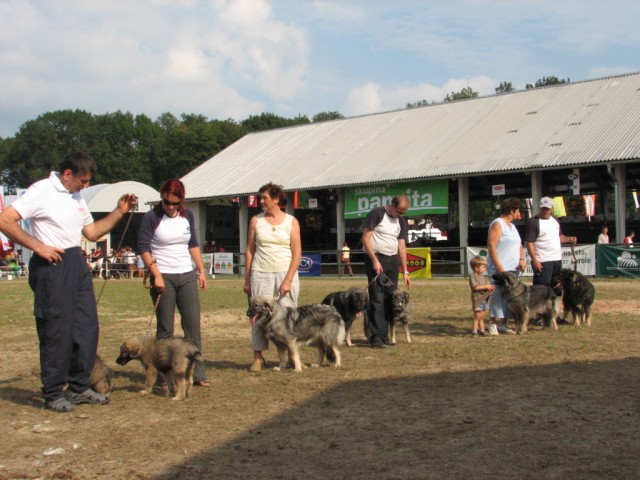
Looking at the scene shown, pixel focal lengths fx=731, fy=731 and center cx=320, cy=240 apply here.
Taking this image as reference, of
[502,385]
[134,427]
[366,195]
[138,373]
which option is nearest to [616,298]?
[502,385]

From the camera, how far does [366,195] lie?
33688 millimetres

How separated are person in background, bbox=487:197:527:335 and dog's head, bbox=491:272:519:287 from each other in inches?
3.6

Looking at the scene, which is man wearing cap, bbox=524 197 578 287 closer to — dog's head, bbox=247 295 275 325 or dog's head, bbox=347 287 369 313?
dog's head, bbox=347 287 369 313

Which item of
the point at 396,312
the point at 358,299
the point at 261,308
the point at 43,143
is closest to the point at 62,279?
the point at 261,308

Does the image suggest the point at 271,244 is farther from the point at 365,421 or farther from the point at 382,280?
the point at 365,421

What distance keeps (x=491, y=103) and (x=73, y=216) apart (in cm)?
3214

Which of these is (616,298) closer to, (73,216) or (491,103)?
(73,216)

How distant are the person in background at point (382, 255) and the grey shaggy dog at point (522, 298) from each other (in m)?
1.85

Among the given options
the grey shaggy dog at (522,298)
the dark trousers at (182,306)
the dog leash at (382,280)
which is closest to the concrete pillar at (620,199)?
the grey shaggy dog at (522,298)

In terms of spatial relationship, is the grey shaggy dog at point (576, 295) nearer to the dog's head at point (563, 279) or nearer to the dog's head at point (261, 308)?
the dog's head at point (563, 279)

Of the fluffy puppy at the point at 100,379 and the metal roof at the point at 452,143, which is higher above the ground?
the metal roof at the point at 452,143

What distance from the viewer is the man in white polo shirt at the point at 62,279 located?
20.4 feet

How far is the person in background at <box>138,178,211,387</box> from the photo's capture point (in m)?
7.16

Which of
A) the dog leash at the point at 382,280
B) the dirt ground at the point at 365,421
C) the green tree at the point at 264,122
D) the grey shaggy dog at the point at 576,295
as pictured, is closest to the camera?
the dirt ground at the point at 365,421
